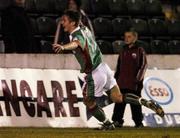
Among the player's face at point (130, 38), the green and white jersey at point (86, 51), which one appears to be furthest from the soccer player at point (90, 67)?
the player's face at point (130, 38)

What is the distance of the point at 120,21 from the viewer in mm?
17719

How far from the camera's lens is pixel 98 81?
1195 centimetres

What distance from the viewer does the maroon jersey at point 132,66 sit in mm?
13844

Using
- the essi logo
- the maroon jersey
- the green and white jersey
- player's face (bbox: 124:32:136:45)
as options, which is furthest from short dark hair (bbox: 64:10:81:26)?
the essi logo

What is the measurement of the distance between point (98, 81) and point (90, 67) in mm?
319

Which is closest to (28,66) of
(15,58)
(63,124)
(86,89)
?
(15,58)

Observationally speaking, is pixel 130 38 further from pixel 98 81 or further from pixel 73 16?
pixel 73 16

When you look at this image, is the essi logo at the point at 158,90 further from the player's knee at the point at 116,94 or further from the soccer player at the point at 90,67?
the player's knee at the point at 116,94

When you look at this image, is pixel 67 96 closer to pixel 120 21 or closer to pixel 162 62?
pixel 162 62

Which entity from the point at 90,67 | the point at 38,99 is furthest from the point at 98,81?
the point at 38,99

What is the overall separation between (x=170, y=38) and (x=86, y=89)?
293 inches

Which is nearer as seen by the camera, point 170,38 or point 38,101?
point 38,101

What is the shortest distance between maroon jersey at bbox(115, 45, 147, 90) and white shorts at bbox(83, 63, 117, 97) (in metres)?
1.81

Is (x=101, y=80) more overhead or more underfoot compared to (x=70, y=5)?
more underfoot
